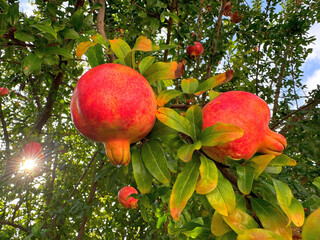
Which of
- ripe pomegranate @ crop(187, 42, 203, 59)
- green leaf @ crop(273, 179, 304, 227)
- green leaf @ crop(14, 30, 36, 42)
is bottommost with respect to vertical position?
green leaf @ crop(273, 179, 304, 227)

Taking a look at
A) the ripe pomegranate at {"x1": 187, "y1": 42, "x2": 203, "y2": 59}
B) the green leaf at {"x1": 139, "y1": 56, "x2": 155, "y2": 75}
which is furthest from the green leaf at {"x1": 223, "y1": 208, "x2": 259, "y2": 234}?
the ripe pomegranate at {"x1": 187, "y1": 42, "x2": 203, "y2": 59}

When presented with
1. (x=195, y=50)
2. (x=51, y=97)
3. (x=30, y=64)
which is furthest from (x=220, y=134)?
(x=51, y=97)

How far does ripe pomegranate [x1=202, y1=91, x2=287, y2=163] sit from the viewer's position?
1.70 ft

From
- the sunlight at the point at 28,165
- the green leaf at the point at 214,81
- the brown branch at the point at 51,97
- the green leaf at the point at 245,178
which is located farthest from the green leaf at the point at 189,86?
the sunlight at the point at 28,165

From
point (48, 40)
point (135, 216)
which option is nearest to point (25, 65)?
point (48, 40)

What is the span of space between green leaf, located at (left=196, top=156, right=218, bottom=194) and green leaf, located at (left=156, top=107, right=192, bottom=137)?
0.24ft

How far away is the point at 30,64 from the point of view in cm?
70

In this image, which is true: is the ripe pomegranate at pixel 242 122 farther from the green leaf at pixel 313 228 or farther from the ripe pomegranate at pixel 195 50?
the ripe pomegranate at pixel 195 50

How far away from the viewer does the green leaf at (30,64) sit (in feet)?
2.26

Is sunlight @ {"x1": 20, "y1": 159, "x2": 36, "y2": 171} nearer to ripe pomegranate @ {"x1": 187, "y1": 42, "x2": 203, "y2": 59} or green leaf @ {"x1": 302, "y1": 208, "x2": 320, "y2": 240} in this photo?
ripe pomegranate @ {"x1": 187, "y1": 42, "x2": 203, "y2": 59}

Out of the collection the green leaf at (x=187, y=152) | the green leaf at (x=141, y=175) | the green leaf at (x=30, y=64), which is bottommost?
the green leaf at (x=187, y=152)

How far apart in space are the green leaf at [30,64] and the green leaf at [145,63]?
33 cm

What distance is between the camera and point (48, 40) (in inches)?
29.5

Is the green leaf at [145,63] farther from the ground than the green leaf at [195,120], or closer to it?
farther from the ground
